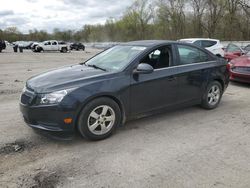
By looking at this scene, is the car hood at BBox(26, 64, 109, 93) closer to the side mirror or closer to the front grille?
the side mirror

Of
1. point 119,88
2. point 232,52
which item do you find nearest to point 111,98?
point 119,88

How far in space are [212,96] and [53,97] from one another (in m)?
3.60

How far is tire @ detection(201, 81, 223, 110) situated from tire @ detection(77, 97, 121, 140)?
2.31 metres

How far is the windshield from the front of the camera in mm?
4198

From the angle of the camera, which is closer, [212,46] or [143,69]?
[143,69]

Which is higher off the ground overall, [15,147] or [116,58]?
[116,58]

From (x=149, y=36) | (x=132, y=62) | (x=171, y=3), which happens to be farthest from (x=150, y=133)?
(x=149, y=36)

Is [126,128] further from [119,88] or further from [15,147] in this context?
[15,147]

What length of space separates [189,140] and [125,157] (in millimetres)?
1157

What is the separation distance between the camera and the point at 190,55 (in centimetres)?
500

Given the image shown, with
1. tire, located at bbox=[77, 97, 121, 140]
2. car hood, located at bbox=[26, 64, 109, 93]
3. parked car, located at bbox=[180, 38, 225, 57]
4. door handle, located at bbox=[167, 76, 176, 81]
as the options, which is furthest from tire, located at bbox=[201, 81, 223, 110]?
parked car, located at bbox=[180, 38, 225, 57]

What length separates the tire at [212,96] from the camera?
529 cm

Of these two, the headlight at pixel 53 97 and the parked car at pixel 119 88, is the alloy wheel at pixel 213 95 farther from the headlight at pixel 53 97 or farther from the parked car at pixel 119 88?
the headlight at pixel 53 97

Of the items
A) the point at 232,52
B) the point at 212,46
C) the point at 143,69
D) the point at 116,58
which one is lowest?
the point at 143,69
